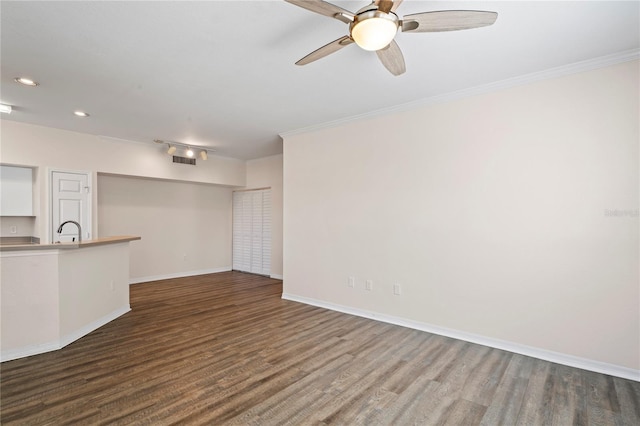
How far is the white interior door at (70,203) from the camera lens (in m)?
4.79

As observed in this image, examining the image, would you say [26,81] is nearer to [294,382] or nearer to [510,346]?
[294,382]

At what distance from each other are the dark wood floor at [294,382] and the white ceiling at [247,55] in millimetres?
2729

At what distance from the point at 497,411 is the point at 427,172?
243 centimetres

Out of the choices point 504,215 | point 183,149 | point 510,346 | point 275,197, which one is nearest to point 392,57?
point 504,215

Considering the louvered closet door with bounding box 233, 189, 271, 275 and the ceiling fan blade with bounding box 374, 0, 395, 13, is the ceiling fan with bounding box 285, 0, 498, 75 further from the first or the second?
the louvered closet door with bounding box 233, 189, 271, 275

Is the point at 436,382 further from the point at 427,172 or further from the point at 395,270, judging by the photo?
the point at 427,172

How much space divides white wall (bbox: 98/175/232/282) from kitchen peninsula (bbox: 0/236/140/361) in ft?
8.85

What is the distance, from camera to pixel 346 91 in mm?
3473

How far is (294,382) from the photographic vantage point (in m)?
2.52

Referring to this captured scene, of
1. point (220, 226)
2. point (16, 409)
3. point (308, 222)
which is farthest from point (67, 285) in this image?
point (220, 226)

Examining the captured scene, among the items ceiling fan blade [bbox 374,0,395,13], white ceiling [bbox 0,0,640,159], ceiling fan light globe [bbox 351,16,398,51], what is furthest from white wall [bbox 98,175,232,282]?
ceiling fan blade [bbox 374,0,395,13]

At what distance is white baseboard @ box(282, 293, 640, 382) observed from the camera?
8.79 feet

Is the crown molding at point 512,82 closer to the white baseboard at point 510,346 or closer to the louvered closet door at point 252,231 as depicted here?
the white baseboard at point 510,346

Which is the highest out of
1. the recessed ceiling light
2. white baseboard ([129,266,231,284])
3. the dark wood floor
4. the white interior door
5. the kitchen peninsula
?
the recessed ceiling light
